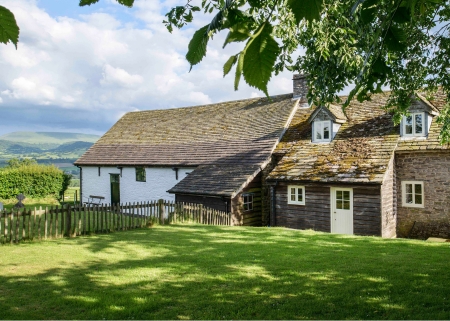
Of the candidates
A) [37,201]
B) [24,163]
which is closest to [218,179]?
[37,201]

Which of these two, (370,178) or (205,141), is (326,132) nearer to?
(370,178)

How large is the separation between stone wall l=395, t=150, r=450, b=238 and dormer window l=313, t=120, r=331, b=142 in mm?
3582

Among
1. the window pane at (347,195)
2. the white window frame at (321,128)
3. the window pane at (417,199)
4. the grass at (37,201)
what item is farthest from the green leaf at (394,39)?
the grass at (37,201)

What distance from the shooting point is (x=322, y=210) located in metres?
17.4

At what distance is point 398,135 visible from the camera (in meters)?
17.6

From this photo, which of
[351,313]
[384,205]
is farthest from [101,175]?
[351,313]

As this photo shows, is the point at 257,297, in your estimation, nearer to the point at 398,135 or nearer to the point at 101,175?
the point at 398,135

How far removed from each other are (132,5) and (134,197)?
2404 centimetres

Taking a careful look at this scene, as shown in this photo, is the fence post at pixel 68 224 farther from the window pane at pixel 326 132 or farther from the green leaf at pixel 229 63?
the green leaf at pixel 229 63

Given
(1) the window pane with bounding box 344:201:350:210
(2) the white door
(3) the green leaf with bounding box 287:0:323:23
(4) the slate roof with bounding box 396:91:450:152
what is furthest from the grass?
(3) the green leaf with bounding box 287:0:323:23

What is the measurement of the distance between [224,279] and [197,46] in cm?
655

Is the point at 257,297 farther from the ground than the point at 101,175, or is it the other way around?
the point at 101,175

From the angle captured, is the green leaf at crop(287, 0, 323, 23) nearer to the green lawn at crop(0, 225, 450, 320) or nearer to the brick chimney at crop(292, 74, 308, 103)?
the green lawn at crop(0, 225, 450, 320)

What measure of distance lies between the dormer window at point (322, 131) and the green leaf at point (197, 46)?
18.9 m
